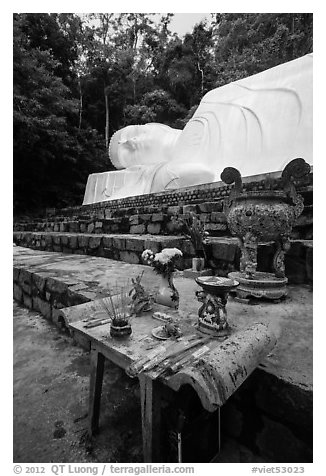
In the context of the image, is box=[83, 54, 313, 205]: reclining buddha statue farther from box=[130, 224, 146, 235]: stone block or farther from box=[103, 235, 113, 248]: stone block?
box=[103, 235, 113, 248]: stone block

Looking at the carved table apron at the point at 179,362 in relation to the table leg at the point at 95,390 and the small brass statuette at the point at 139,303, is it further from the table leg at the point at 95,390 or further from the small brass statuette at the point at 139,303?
the small brass statuette at the point at 139,303

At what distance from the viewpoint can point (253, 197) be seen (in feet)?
4.58

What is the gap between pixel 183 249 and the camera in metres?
2.50

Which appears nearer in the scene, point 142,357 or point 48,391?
point 142,357

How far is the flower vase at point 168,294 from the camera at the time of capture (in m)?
1.22

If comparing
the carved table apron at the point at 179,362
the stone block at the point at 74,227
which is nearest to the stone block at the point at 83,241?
the stone block at the point at 74,227

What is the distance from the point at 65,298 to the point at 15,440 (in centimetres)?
97

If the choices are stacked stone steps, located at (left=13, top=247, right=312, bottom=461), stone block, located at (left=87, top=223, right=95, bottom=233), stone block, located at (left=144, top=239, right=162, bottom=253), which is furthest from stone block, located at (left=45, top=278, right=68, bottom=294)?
stone block, located at (left=87, top=223, right=95, bottom=233)

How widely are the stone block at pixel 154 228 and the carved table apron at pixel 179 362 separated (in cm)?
236

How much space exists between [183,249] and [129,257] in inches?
26.4

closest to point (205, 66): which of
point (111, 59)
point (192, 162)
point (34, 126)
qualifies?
point (111, 59)

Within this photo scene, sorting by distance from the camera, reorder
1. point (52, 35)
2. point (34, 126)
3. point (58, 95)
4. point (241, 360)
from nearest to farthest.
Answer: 1. point (241, 360)
2. point (34, 126)
3. point (58, 95)
4. point (52, 35)

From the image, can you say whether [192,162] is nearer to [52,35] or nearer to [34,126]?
[34,126]

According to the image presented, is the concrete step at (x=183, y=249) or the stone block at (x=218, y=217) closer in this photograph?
the concrete step at (x=183, y=249)
